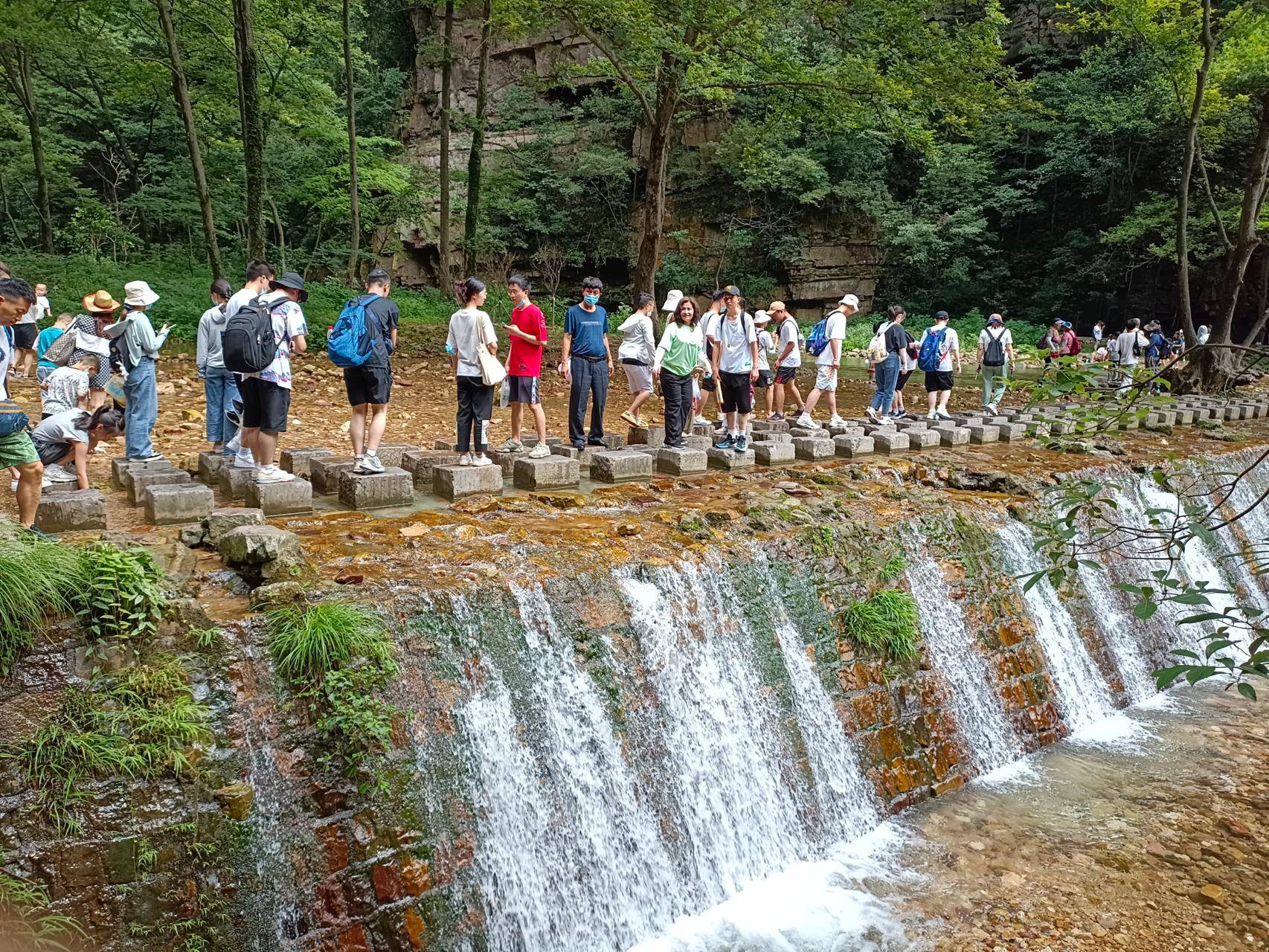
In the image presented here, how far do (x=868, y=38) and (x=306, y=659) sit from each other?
15452mm

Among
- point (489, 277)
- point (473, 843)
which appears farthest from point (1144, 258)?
point (473, 843)

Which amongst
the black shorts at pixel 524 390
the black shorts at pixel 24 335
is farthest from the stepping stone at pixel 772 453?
the black shorts at pixel 24 335

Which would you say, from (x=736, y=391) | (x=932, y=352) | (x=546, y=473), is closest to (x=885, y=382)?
(x=932, y=352)

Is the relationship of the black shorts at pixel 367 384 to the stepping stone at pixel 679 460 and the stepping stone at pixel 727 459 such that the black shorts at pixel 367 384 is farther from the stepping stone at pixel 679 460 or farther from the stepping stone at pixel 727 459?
the stepping stone at pixel 727 459

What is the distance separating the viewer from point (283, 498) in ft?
21.2

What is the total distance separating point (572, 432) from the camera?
9008mm

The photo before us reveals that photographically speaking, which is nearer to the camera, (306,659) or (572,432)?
(306,659)

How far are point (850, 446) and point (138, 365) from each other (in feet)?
25.7

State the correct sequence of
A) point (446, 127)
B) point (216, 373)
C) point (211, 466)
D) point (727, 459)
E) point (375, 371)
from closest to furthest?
point (375, 371)
point (211, 466)
point (216, 373)
point (727, 459)
point (446, 127)

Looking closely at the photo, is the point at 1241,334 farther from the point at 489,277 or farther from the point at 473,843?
the point at 473,843

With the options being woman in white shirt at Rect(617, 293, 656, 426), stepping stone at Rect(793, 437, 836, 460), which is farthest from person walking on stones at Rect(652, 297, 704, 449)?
stepping stone at Rect(793, 437, 836, 460)

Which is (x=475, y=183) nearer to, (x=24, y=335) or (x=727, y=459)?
(x=24, y=335)

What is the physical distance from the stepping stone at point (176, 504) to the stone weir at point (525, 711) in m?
0.47

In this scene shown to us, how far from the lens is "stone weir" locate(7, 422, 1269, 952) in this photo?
3660mm
